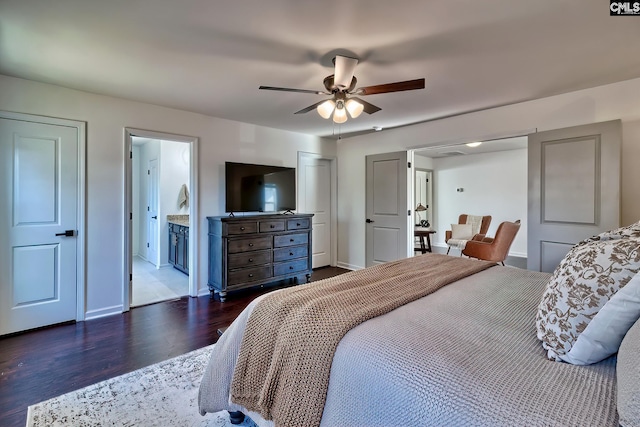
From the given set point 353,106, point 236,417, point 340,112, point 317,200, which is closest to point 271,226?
point 317,200

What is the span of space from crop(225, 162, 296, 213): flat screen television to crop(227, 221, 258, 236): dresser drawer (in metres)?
0.34

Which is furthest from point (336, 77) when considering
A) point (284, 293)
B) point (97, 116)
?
point (97, 116)

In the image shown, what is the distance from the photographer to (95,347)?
8.28ft

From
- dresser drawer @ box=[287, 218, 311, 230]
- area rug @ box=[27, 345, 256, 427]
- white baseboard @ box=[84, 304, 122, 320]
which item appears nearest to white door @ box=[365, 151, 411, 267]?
dresser drawer @ box=[287, 218, 311, 230]

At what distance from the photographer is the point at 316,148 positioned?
5.21 meters

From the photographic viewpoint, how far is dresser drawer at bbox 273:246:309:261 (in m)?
4.19

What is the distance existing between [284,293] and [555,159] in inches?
127

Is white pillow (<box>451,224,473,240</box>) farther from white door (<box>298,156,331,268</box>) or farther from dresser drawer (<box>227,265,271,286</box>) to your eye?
dresser drawer (<box>227,265,271,286</box>)

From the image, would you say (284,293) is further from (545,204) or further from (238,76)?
(545,204)

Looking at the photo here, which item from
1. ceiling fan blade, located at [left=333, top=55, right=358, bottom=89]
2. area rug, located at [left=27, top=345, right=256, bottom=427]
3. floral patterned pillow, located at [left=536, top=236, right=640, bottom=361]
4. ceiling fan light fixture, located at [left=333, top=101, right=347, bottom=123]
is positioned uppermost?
ceiling fan blade, located at [left=333, top=55, right=358, bottom=89]

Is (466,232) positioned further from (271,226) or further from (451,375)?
(451,375)

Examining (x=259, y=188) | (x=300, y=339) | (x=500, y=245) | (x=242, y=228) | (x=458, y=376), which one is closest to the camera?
(x=458, y=376)

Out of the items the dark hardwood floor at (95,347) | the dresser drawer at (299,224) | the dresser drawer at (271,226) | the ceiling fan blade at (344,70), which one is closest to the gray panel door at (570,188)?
the ceiling fan blade at (344,70)

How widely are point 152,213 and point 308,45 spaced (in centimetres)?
507
